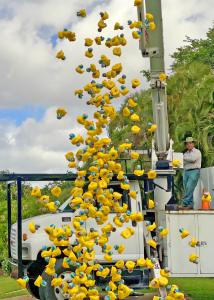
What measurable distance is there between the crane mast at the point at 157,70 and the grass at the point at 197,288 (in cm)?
338

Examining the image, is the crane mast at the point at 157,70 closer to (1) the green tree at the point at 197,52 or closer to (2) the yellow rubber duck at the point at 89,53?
(2) the yellow rubber duck at the point at 89,53

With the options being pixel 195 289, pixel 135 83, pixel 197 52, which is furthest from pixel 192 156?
pixel 197 52

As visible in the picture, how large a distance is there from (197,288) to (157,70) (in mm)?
5722

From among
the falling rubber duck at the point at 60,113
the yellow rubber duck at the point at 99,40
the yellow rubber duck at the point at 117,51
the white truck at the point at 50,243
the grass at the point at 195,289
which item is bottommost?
the grass at the point at 195,289

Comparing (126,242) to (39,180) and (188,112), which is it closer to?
(39,180)

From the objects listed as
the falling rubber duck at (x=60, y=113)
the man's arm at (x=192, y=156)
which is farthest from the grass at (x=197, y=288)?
the falling rubber duck at (x=60, y=113)

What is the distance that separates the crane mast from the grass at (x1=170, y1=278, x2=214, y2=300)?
133 inches

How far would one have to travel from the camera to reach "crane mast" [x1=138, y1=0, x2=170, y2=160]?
1291 cm

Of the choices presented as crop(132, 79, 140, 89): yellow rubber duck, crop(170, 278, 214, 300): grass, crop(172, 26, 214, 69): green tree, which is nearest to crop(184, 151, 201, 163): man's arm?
crop(170, 278, 214, 300): grass

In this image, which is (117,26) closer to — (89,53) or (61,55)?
(89,53)

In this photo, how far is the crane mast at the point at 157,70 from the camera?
42.3 feet

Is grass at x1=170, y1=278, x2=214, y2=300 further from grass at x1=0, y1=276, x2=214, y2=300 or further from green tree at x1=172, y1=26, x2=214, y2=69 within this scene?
green tree at x1=172, y1=26, x2=214, y2=69

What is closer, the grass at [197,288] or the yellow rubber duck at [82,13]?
the yellow rubber duck at [82,13]

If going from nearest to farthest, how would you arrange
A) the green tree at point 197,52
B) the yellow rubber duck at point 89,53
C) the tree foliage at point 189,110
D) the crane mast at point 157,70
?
the yellow rubber duck at point 89,53 < the crane mast at point 157,70 < the tree foliage at point 189,110 < the green tree at point 197,52
